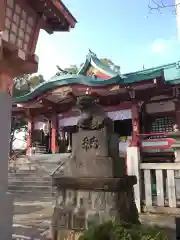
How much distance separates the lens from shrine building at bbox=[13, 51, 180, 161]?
471 inches

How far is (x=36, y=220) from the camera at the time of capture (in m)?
5.79

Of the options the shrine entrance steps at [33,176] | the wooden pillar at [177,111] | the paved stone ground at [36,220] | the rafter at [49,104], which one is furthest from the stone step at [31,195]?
the wooden pillar at [177,111]

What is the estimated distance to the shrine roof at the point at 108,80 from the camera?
11813 mm

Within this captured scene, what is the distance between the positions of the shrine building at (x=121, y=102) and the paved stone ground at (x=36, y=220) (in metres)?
4.38

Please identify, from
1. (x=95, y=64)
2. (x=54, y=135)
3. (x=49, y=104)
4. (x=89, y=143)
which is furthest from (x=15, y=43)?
(x=95, y=64)

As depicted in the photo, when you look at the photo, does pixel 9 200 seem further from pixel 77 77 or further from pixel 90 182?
pixel 77 77

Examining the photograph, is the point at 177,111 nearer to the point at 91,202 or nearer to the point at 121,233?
the point at 91,202

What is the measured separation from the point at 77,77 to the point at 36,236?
10.4 metres

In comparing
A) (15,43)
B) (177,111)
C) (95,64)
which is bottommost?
(177,111)

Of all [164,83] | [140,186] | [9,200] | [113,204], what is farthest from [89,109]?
[164,83]

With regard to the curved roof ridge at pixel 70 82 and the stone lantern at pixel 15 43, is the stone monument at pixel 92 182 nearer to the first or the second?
the stone lantern at pixel 15 43

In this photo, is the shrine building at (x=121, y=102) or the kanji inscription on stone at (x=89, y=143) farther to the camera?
the shrine building at (x=121, y=102)

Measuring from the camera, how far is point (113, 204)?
352cm

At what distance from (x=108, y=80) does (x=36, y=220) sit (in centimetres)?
849
